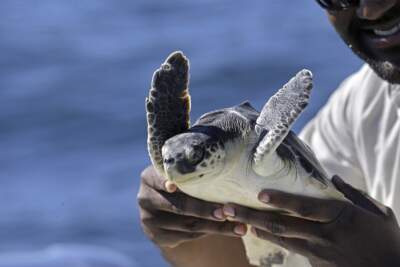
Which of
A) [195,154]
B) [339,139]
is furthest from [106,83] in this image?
[195,154]

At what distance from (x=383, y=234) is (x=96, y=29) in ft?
12.1

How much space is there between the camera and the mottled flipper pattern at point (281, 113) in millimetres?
1052

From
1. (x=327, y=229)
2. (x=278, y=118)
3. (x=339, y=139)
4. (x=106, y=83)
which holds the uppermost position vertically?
(x=106, y=83)

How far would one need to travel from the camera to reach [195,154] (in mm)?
1039

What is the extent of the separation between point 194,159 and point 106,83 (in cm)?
327

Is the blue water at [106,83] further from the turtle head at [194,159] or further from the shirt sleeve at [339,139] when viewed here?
the turtle head at [194,159]

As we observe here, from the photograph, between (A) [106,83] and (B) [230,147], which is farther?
(A) [106,83]

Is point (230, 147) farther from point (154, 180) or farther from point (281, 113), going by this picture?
point (154, 180)

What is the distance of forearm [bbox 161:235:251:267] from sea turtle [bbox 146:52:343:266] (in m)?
0.27

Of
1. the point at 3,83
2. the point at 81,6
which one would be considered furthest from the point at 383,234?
the point at 81,6

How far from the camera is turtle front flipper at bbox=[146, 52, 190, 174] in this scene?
1108 millimetres

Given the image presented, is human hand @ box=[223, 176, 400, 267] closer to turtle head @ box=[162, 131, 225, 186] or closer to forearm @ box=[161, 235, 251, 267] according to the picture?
turtle head @ box=[162, 131, 225, 186]

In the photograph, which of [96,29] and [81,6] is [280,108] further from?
[81,6]

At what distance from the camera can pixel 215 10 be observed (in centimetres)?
477
